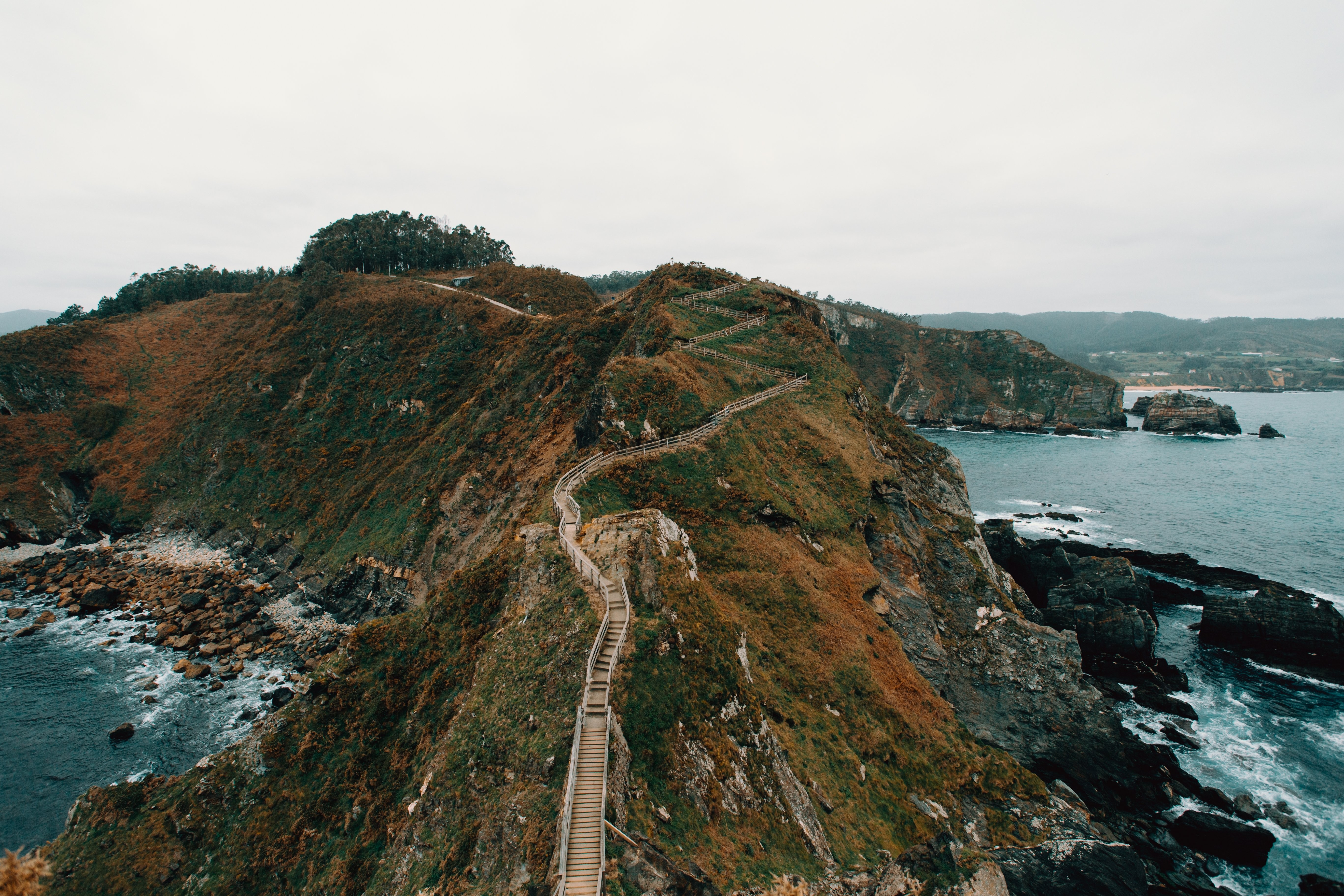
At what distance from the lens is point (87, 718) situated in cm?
4362

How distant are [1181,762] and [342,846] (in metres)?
52.7

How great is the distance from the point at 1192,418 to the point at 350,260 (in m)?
216

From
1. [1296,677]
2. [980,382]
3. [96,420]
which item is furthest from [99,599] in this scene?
[980,382]

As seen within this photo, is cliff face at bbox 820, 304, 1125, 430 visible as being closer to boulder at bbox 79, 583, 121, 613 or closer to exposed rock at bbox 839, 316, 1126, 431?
exposed rock at bbox 839, 316, 1126, 431

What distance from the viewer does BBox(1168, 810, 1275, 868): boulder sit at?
107ft

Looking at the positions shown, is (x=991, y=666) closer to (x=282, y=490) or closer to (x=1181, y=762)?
(x=1181, y=762)

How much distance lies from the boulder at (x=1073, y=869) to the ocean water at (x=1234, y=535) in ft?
28.2

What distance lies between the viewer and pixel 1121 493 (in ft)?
331

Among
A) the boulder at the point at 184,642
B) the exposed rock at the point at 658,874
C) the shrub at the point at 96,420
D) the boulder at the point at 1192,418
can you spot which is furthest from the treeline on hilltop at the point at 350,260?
the boulder at the point at 1192,418

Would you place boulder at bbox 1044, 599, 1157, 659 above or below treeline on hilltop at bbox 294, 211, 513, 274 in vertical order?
below

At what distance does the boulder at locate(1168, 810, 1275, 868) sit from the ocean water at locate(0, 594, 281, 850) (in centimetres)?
6352

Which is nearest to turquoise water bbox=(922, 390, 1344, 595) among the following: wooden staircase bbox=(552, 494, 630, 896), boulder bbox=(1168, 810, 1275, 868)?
boulder bbox=(1168, 810, 1275, 868)

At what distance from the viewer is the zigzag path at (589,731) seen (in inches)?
623

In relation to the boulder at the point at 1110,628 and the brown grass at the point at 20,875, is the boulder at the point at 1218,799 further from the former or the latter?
the brown grass at the point at 20,875
